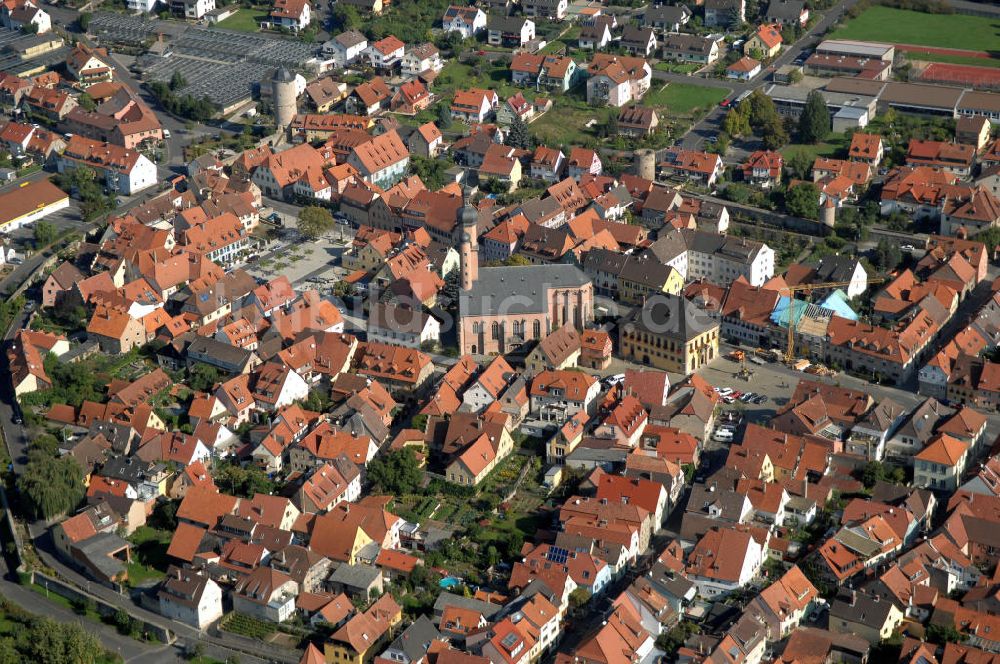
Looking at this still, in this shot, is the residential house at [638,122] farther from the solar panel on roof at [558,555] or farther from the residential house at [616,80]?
the solar panel on roof at [558,555]

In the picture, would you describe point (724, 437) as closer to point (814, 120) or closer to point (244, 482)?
point (244, 482)

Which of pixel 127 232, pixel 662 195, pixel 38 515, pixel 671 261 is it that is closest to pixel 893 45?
pixel 662 195

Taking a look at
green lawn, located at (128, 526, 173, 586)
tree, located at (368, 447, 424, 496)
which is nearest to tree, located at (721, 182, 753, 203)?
tree, located at (368, 447, 424, 496)

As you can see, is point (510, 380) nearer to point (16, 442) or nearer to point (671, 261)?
point (671, 261)

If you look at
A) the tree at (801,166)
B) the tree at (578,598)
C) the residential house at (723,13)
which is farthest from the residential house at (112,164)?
the tree at (578,598)

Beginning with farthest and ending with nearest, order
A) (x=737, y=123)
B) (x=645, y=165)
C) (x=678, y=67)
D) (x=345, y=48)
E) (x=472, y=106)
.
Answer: (x=345, y=48) → (x=678, y=67) → (x=472, y=106) → (x=737, y=123) → (x=645, y=165)

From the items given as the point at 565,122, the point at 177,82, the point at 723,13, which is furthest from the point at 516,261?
the point at 723,13
